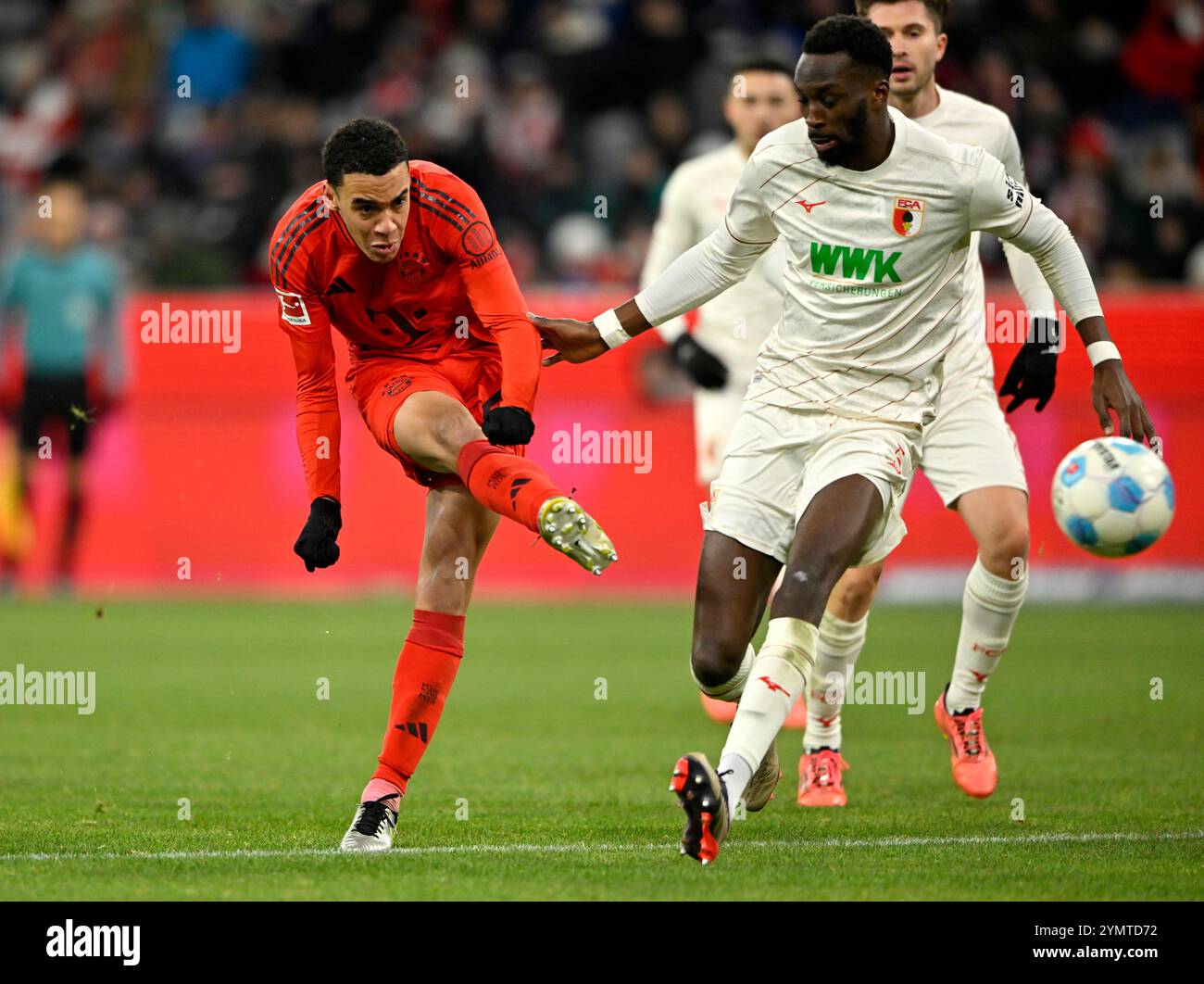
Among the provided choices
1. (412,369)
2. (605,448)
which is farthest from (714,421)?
(605,448)

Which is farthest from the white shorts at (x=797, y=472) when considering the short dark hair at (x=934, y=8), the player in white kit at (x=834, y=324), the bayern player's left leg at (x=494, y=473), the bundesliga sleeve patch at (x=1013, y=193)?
the short dark hair at (x=934, y=8)

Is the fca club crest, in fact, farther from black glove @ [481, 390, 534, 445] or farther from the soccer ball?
black glove @ [481, 390, 534, 445]

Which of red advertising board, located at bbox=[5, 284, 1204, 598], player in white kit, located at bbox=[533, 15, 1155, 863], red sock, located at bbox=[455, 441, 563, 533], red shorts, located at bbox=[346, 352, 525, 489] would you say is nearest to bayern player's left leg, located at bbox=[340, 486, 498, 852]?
red shorts, located at bbox=[346, 352, 525, 489]

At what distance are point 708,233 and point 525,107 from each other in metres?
8.30

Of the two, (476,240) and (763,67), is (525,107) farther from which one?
(476,240)

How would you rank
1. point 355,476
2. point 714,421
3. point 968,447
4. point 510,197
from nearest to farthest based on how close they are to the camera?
point 968,447 < point 714,421 < point 355,476 < point 510,197

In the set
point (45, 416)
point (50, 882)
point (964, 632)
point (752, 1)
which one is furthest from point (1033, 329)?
point (752, 1)

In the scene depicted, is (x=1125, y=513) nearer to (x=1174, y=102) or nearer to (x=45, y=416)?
(x=45, y=416)

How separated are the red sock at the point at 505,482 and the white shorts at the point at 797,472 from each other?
60cm

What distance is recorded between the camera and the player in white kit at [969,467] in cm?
673

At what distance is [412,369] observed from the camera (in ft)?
19.8

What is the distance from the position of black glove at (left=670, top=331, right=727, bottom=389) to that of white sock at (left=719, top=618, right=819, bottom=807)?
3541 mm

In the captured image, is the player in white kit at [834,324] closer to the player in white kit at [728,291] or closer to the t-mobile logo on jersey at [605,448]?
the player in white kit at [728,291]
